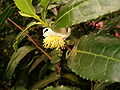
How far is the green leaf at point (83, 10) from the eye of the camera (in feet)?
1.16

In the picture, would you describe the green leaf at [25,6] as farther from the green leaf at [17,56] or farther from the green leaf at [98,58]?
the green leaf at [17,56]

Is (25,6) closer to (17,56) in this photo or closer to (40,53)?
(17,56)

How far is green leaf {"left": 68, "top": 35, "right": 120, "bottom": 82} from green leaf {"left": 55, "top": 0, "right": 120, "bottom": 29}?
0.18 feet

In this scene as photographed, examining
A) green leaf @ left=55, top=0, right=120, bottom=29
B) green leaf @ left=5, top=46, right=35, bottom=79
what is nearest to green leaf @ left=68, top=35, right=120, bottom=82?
green leaf @ left=55, top=0, right=120, bottom=29

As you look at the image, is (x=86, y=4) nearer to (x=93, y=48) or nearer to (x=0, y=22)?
(x=93, y=48)

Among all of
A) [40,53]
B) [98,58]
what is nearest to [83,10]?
[98,58]

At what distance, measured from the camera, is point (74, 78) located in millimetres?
806

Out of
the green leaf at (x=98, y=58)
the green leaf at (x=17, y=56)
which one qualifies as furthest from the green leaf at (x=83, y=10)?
the green leaf at (x=17, y=56)

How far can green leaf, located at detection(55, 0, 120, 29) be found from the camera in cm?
35

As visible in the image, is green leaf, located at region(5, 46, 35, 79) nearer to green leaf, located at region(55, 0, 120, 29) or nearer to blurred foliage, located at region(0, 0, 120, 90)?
blurred foliage, located at region(0, 0, 120, 90)

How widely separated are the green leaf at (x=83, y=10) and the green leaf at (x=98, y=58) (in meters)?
0.05

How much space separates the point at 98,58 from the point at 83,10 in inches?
3.6

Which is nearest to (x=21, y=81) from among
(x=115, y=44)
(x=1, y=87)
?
(x=1, y=87)

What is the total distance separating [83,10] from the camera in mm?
388
